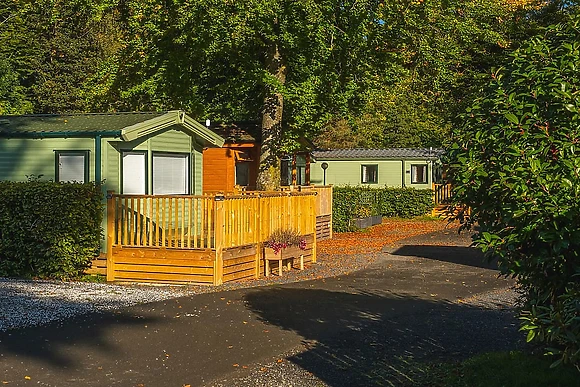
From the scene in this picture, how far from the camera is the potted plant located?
15531 millimetres

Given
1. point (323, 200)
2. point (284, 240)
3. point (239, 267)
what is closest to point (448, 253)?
point (323, 200)

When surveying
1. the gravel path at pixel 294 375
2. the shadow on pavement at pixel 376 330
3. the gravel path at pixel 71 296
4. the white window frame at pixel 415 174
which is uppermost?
the white window frame at pixel 415 174

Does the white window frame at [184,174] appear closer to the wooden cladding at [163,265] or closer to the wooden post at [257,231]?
the wooden post at [257,231]

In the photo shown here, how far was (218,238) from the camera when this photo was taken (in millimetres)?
13969

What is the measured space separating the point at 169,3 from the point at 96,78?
4.22m

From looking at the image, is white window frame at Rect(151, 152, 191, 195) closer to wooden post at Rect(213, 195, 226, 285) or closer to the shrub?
the shrub

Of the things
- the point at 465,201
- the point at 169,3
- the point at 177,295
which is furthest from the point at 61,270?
the point at 169,3

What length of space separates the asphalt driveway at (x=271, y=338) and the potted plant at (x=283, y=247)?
58.5 inches

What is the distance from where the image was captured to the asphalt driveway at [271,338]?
305 inches

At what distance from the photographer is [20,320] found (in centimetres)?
1024

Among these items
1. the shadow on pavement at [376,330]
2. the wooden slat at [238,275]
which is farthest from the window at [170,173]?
the shadow on pavement at [376,330]

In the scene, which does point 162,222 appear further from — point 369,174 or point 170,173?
point 369,174

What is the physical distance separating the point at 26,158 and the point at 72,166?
117cm

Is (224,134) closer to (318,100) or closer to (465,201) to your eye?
(318,100)
